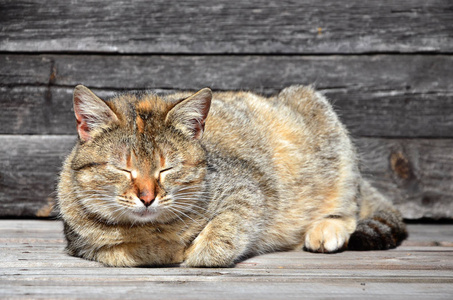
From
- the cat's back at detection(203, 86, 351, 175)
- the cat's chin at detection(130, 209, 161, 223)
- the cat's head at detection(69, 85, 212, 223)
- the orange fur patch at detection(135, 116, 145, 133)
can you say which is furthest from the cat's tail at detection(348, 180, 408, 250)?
the orange fur patch at detection(135, 116, 145, 133)

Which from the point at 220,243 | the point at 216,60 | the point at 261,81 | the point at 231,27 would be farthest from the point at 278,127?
the point at 220,243

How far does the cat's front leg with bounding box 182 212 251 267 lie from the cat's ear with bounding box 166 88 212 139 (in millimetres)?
509

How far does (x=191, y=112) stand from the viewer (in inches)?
119

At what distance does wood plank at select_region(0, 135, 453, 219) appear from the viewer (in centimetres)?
444

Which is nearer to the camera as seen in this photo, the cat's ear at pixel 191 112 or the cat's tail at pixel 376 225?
the cat's ear at pixel 191 112

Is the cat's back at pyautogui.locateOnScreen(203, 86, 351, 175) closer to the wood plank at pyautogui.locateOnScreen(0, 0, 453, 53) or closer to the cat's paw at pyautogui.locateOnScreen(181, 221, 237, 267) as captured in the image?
the wood plank at pyautogui.locateOnScreen(0, 0, 453, 53)

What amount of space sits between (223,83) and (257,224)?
152 centimetres

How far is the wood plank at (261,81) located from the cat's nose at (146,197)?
1844mm

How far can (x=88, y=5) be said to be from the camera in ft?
14.2

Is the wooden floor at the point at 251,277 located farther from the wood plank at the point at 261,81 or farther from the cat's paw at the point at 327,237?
the wood plank at the point at 261,81

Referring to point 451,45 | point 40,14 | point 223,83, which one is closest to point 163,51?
point 223,83

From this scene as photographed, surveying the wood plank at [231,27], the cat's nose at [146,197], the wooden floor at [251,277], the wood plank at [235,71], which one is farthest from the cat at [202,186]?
the wood plank at [231,27]

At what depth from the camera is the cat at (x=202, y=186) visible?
9.35ft

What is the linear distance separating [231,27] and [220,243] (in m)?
2.05
